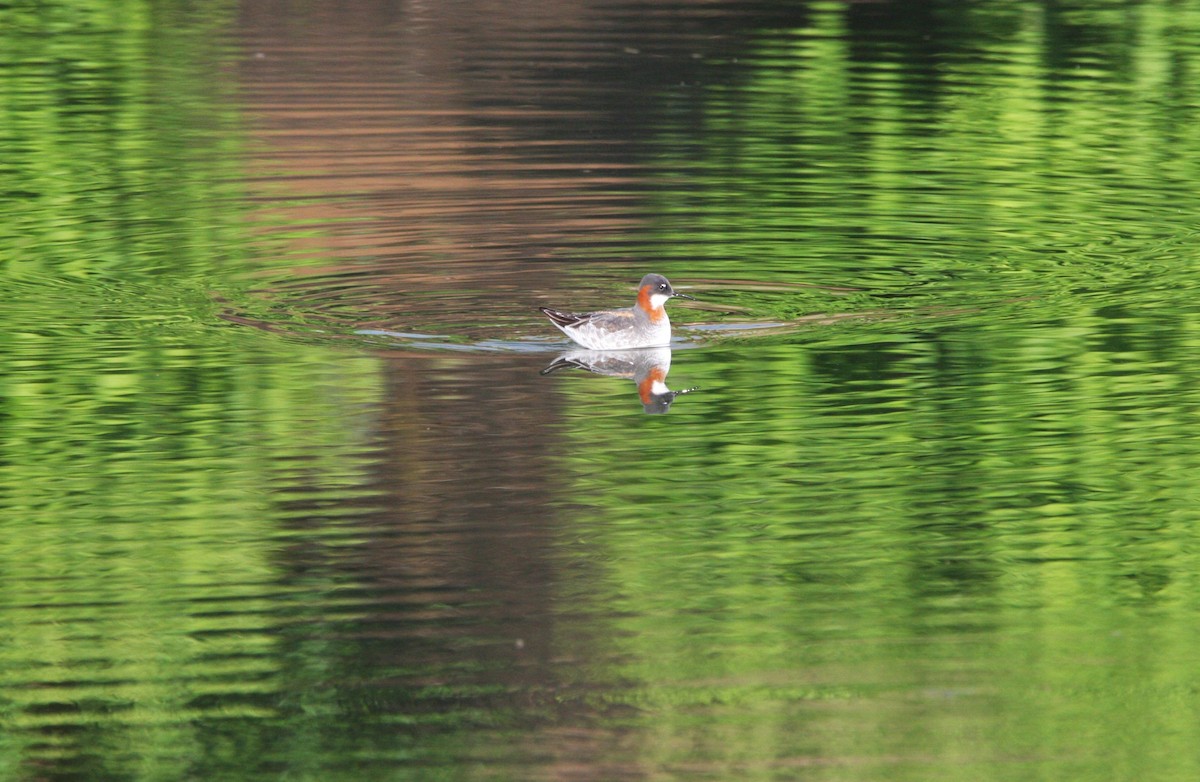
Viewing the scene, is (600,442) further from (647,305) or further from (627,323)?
(647,305)

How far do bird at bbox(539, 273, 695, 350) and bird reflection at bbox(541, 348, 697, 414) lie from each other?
0.07 m

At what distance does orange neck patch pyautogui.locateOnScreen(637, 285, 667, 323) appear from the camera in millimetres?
13703

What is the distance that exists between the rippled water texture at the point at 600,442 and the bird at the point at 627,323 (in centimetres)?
19

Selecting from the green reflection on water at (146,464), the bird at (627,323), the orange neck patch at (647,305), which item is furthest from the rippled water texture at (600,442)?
the orange neck patch at (647,305)

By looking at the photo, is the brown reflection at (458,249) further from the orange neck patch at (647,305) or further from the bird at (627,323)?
the orange neck patch at (647,305)

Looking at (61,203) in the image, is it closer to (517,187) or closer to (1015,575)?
(517,187)

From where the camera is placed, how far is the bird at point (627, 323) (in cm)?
1365

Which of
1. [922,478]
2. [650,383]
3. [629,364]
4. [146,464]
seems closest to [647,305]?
[629,364]

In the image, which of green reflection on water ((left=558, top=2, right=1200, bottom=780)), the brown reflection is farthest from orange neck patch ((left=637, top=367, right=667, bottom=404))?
the brown reflection

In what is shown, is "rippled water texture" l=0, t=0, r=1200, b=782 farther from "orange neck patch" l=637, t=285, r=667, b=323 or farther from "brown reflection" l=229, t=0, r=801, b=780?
"orange neck patch" l=637, t=285, r=667, b=323

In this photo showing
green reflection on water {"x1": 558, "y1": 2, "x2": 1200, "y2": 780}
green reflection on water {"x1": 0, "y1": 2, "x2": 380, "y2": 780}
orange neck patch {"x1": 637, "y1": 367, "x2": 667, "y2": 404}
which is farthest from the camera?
orange neck patch {"x1": 637, "y1": 367, "x2": 667, "y2": 404}

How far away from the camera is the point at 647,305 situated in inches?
542

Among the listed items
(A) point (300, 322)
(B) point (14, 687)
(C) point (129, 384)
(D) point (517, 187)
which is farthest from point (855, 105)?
(B) point (14, 687)

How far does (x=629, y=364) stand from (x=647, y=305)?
41 centimetres
